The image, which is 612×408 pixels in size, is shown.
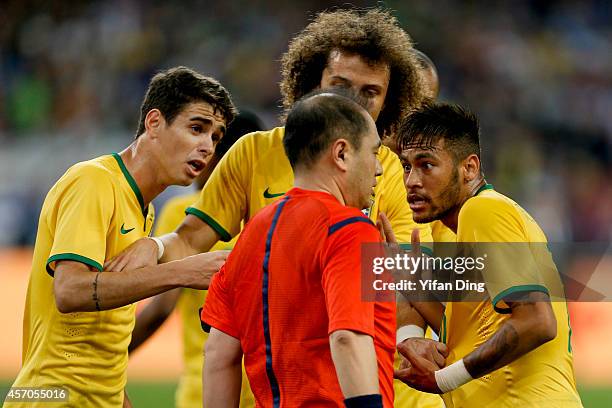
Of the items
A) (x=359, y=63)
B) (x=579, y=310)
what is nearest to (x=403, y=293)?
(x=359, y=63)

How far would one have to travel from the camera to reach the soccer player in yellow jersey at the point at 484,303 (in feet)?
12.4

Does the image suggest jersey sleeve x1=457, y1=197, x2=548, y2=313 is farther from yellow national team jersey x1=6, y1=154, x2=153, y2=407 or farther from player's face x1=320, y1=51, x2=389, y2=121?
yellow national team jersey x1=6, y1=154, x2=153, y2=407

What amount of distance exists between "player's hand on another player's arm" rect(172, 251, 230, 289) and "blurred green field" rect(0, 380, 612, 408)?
5579mm

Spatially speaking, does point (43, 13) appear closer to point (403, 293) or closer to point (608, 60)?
point (608, 60)

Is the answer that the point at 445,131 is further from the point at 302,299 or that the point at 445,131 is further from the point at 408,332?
the point at 302,299

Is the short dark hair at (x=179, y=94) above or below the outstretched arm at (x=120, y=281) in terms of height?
above

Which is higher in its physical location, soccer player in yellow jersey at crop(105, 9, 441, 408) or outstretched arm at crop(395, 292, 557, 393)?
soccer player in yellow jersey at crop(105, 9, 441, 408)

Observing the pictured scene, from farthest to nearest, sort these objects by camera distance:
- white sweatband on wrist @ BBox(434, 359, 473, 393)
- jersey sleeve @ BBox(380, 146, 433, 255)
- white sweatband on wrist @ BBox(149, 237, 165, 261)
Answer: jersey sleeve @ BBox(380, 146, 433, 255), white sweatband on wrist @ BBox(149, 237, 165, 261), white sweatband on wrist @ BBox(434, 359, 473, 393)

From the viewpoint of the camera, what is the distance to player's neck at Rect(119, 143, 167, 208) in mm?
4605

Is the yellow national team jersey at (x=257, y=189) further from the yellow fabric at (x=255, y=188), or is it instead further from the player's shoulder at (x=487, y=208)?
the player's shoulder at (x=487, y=208)

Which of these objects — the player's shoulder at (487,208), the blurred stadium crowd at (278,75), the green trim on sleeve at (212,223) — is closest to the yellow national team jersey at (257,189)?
the green trim on sleeve at (212,223)

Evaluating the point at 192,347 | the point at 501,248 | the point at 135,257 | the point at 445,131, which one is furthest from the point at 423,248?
the point at 192,347

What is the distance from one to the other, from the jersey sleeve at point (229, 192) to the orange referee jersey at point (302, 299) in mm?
1327

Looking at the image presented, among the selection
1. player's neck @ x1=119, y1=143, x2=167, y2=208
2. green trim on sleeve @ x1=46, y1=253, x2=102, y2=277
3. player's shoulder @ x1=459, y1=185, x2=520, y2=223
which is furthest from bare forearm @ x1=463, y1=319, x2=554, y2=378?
player's neck @ x1=119, y1=143, x2=167, y2=208
